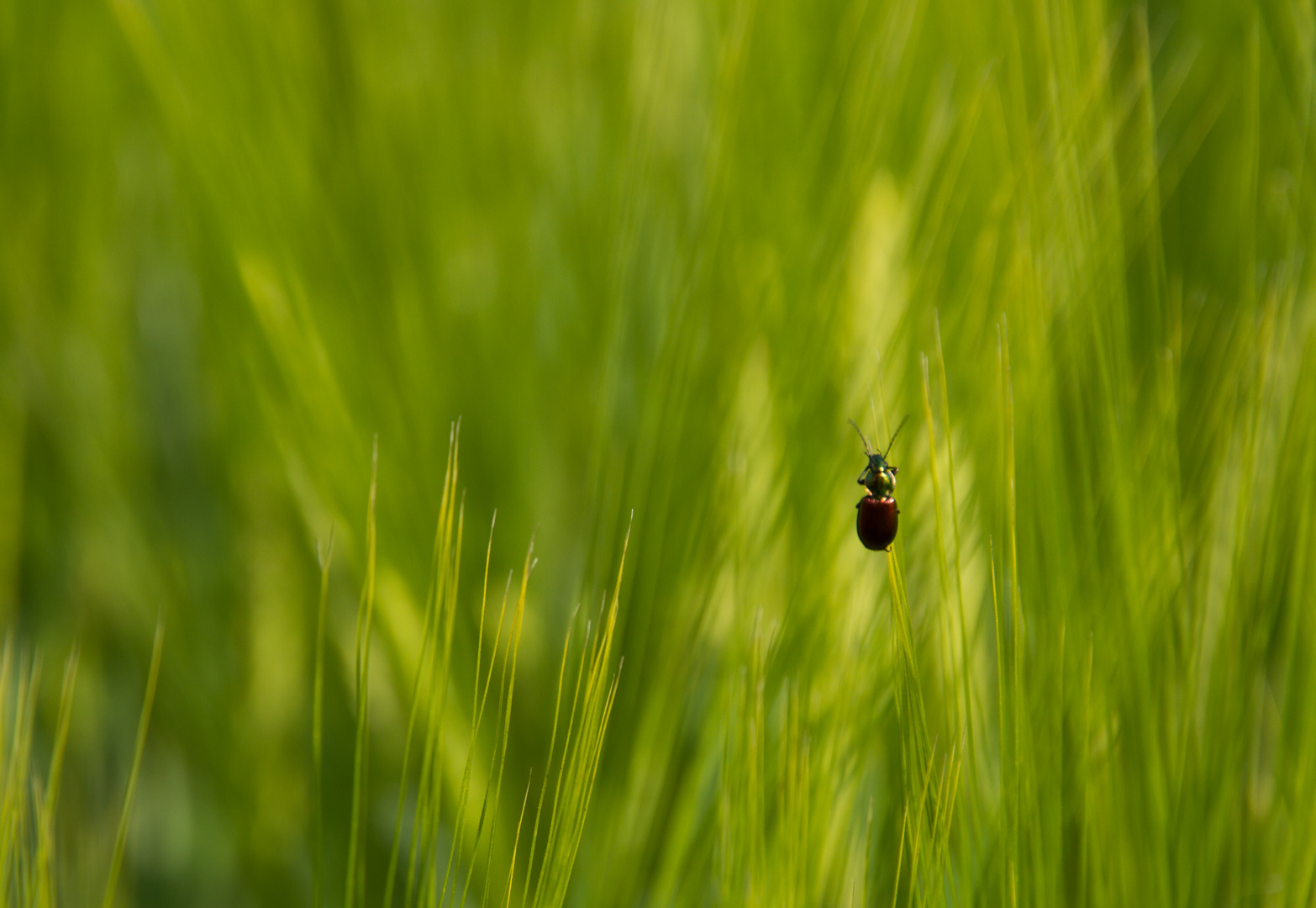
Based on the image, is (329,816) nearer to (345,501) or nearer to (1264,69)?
(345,501)

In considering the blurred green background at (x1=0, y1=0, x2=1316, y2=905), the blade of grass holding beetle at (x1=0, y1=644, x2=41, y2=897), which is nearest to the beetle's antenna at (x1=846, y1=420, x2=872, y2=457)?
the blurred green background at (x1=0, y1=0, x2=1316, y2=905)

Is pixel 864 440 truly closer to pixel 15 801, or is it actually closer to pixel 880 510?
pixel 880 510

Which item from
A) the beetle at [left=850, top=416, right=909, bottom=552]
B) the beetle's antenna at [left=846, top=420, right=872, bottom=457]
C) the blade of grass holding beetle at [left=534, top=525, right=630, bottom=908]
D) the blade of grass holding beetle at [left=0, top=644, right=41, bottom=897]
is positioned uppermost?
the beetle's antenna at [left=846, top=420, right=872, bottom=457]

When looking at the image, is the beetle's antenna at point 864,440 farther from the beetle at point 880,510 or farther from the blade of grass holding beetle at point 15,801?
the blade of grass holding beetle at point 15,801

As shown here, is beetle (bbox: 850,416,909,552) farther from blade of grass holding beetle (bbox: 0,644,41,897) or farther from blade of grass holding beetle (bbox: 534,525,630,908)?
Result: blade of grass holding beetle (bbox: 0,644,41,897)

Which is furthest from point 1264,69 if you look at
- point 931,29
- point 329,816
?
point 329,816

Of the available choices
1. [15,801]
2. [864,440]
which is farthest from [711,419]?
[15,801]

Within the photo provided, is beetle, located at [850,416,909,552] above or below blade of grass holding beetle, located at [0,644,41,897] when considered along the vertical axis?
above
